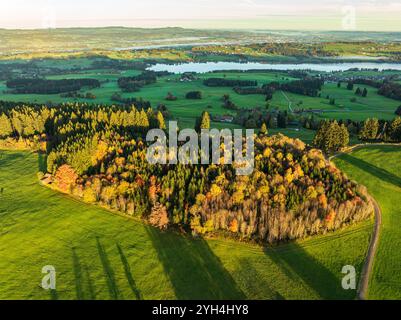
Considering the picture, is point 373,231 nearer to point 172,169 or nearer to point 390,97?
point 172,169

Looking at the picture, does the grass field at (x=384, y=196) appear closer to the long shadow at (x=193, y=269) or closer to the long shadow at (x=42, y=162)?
the long shadow at (x=193, y=269)

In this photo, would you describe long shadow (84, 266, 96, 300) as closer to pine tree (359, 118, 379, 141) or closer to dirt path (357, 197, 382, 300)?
dirt path (357, 197, 382, 300)

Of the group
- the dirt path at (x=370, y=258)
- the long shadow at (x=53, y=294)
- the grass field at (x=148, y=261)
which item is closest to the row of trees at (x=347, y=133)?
the dirt path at (x=370, y=258)

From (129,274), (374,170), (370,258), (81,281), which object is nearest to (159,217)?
(129,274)

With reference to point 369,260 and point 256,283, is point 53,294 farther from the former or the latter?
point 369,260

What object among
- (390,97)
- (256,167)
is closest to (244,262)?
(256,167)

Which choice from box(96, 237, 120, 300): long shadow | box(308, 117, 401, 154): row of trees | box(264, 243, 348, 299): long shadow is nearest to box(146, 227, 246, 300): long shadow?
box(96, 237, 120, 300): long shadow
